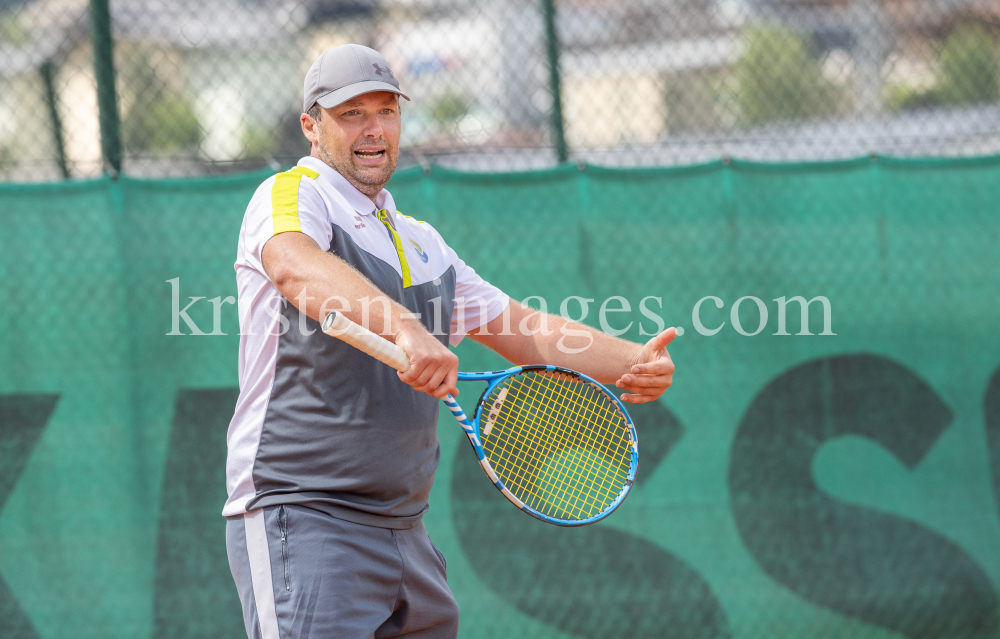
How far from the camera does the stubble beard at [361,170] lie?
2379 millimetres

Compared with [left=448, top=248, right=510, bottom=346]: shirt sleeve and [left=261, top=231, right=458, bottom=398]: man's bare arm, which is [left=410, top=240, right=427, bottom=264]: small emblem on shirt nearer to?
[left=448, top=248, right=510, bottom=346]: shirt sleeve

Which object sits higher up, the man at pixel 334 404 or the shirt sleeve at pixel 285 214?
the shirt sleeve at pixel 285 214

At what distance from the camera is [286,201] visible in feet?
7.04

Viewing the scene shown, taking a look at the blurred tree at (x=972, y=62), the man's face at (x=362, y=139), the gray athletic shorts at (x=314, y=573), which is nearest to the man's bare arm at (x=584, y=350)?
the man's face at (x=362, y=139)

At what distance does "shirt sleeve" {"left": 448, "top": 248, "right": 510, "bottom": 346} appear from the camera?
8.89 ft

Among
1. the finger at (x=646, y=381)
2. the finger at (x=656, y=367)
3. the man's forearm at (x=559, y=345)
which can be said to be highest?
the man's forearm at (x=559, y=345)

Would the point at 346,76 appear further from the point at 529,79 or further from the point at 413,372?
the point at 529,79

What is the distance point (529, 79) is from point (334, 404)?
2623 mm

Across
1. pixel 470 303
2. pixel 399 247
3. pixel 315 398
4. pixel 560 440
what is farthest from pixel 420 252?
pixel 560 440

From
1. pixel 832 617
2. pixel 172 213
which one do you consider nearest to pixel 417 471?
pixel 172 213

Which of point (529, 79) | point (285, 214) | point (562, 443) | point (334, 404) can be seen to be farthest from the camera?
point (529, 79)

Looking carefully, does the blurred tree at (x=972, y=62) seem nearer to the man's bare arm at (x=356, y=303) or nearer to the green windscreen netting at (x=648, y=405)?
the green windscreen netting at (x=648, y=405)

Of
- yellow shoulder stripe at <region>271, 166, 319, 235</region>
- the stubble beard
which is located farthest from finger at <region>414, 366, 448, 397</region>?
the stubble beard

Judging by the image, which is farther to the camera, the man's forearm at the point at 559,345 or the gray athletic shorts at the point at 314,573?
the man's forearm at the point at 559,345
